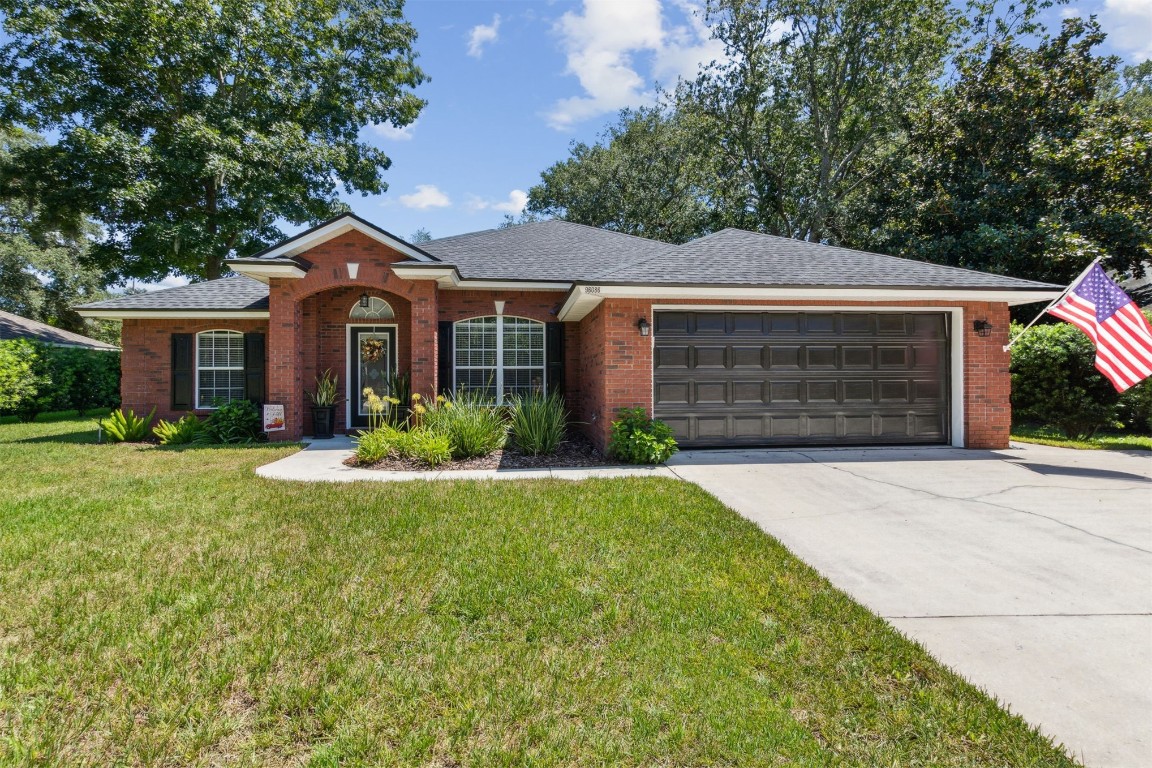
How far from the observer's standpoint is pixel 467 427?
809 cm

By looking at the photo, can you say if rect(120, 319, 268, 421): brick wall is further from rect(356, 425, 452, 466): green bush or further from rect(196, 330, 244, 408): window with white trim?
rect(356, 425, 452, 466): green bush

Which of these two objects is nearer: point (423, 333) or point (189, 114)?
point (423, 333)

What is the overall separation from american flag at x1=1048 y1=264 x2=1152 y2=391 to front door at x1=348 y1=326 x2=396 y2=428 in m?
11.4

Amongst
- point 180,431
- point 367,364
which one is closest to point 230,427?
point 180,431

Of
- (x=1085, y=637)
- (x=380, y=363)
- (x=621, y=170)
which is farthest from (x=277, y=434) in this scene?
(x=621, y=170)

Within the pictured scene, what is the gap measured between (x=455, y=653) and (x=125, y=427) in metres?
11.5

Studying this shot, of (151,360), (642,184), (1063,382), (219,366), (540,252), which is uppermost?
(642,184)

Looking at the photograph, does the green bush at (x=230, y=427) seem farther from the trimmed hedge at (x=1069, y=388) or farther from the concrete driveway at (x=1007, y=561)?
the trimmed hedge at (x=1069, y=388)

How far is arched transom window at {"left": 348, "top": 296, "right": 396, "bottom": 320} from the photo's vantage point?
11.2 metres

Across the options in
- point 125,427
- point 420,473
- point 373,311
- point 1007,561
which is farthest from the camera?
point 373,311

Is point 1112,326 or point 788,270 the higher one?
point 788,270

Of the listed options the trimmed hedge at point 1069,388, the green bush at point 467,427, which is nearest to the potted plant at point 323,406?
the green bush at point 467,427

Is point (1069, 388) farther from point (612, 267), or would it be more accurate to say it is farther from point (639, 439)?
point (612, 267)

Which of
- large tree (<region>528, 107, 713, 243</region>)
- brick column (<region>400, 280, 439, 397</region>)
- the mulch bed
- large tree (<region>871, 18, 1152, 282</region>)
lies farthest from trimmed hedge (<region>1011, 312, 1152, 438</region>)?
large tree (<region>528, 107, 713, 243</region>)
